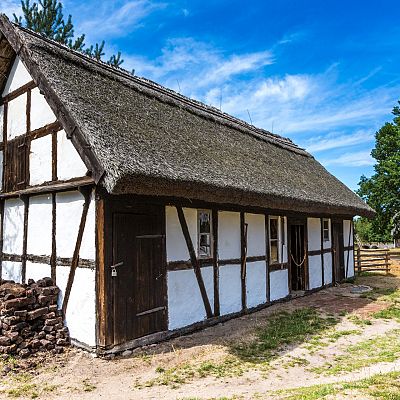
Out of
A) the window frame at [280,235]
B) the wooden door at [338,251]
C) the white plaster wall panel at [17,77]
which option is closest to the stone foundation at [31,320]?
the white plaster wall panel at [17,77]

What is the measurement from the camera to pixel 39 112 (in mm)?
8180

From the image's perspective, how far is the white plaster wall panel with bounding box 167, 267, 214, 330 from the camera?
7691 mm

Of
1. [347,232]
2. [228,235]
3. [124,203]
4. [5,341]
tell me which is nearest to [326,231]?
[347,232]

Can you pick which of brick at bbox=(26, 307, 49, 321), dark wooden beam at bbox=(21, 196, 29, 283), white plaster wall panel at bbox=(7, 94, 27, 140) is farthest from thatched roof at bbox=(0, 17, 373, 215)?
brick at bbox=(26, 307, 49, 321)

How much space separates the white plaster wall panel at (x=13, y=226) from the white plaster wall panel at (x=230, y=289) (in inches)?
174

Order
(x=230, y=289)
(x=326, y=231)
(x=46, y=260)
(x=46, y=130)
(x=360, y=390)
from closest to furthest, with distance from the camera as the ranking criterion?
1. (x=360, y=390)
2. (x=46, y=260)
3. (x=46, y=130)
4. (x=230, y=289)
5. (x=326, y=231)

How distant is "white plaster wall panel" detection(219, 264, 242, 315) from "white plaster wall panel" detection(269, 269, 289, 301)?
1.54 meters

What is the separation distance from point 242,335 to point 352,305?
467 cm

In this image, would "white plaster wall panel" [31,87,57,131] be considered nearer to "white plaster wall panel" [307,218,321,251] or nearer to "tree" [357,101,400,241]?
"white plaster wall panel" [307,218,321,251]

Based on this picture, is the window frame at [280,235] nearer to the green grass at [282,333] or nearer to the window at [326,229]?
the green grass at [282,333]

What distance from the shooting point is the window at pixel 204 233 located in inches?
336

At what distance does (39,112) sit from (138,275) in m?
3.96

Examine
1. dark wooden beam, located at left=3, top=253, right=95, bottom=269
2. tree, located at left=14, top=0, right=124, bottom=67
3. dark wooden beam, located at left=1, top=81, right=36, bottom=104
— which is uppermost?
tree, located at left=14, top=0, right=124, bottom=67

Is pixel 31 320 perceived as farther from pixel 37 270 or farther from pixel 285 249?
pixel 285 249
